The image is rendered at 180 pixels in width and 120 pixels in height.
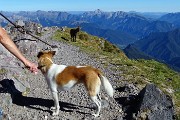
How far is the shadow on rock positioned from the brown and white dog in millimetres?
1791

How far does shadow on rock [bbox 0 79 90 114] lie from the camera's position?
44.2 ft

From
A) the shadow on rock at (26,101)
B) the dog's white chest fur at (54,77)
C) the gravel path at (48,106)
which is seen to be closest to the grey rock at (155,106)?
the gravel path at (48,106)

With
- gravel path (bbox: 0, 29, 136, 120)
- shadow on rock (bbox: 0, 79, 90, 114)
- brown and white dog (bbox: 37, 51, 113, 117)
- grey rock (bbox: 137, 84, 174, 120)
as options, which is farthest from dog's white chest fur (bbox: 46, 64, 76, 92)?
grey rock (bbox: 137, 84, 174, 120)

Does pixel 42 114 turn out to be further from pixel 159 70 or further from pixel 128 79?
pixel 159 70

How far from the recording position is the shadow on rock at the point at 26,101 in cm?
1346

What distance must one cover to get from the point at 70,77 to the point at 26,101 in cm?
337

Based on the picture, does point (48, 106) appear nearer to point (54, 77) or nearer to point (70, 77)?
point (54, 77)

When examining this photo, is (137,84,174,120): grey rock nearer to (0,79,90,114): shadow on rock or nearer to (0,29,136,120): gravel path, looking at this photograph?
(0,29,136,120): gravel path

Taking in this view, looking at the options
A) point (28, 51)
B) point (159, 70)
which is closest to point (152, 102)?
point (159, 70)

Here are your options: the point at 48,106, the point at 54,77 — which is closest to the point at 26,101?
the point at 48,106

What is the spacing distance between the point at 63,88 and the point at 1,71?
17.7ft

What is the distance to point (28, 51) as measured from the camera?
2709cm

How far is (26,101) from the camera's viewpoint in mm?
13969

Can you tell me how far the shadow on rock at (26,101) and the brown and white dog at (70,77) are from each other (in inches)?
70.5
